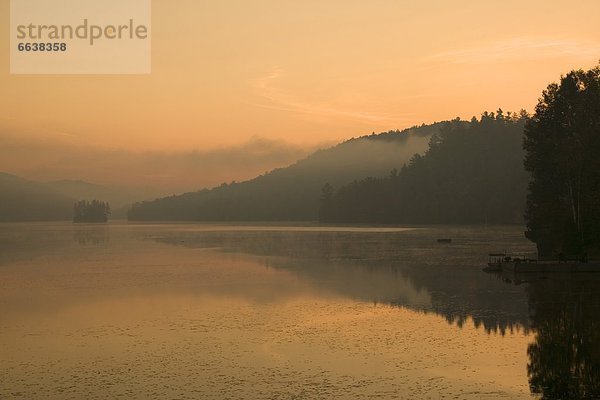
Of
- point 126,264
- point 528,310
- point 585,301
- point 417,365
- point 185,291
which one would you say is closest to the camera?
point 417,365

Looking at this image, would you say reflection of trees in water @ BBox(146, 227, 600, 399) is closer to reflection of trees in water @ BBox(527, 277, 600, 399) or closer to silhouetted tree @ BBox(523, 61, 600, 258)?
reflection of trees in water @ BBox(527, 277, 600, 399)

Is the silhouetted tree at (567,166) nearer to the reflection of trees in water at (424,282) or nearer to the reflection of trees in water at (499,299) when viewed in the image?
the reflection of trees in water at (499,299)

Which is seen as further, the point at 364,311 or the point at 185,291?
the point at 185,291

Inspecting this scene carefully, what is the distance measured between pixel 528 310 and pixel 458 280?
21.8 meters

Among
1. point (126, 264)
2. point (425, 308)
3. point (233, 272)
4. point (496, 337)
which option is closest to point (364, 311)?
point (425, 308)

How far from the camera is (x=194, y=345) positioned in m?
38.6

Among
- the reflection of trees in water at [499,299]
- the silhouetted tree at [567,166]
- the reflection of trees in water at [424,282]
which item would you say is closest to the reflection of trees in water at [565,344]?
the reflection of trees in water at [499,299]

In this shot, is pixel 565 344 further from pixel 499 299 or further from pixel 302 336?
pixel 499 299

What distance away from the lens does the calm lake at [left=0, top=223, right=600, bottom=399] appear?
29.8m

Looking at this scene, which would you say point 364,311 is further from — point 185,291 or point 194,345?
point 185,291

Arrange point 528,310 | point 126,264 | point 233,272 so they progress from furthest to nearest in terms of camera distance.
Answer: point 126,264 → point 233,272 → point 528,310

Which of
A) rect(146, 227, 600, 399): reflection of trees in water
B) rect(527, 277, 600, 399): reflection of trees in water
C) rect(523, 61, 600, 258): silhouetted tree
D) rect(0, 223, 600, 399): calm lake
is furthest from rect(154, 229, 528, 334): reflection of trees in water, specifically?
rect(523, 61, 600, 258): silhouetted tree

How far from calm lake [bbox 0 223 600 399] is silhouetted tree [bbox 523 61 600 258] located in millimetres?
11352

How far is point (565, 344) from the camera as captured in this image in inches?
1476
